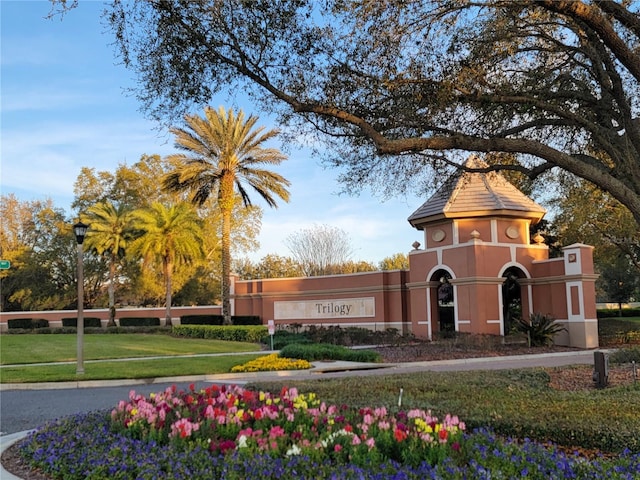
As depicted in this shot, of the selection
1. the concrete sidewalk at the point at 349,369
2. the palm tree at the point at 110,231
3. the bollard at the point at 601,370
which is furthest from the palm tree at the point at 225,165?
the bollard at the point at 601,370

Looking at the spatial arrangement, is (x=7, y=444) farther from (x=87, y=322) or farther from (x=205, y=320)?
(x=87, y=322)

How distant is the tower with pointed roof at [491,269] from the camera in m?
26.9

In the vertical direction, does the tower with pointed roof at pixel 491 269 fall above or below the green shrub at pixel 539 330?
above

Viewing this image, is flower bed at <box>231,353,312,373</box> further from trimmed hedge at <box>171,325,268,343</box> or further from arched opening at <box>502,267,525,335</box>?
arched opening at <box>502,267,525,335</box>

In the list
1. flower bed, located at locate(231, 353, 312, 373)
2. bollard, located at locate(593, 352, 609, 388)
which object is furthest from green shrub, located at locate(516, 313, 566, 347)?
bollard, located at locate(593, 352, 609, 388)

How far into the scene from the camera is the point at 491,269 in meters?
27.4

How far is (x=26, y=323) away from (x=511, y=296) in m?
30.9

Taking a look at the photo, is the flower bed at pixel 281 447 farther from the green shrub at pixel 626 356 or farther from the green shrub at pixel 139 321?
the green shrub at pixel 139 321

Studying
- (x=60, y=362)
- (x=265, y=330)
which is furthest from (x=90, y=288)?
(x=60, y=362)

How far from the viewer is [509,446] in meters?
4.99

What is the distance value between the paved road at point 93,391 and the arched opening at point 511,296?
7.38m

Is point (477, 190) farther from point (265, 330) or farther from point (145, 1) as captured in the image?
point (145, 1)

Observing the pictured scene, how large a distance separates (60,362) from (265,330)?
11.5 meters

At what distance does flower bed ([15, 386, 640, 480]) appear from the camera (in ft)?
14.7
